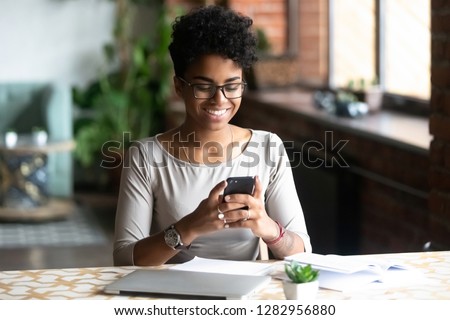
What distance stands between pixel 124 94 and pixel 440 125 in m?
4.32

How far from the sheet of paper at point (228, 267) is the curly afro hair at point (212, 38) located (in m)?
0.54

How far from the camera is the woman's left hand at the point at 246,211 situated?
6.89 feet

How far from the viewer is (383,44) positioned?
5.14 m

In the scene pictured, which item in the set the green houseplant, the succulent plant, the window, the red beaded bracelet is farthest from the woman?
the green houseplant

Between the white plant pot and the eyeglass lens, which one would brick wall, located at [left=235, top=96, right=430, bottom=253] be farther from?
the white plant pot

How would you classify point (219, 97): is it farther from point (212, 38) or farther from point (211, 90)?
point (212, 38)

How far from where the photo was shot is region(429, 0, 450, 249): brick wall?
2.99 m

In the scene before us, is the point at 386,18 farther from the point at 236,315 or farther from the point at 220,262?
the point at 236,315

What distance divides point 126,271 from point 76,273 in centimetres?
11

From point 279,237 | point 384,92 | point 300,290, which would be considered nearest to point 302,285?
point 300,290

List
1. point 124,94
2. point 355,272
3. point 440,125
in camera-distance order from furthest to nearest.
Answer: point 124,94, point 440,125, point 355,272

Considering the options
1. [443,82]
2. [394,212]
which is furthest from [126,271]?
[394,212]

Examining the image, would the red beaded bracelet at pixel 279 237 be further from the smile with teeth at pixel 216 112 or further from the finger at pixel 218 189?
the smile with teeth at pixel 216 112

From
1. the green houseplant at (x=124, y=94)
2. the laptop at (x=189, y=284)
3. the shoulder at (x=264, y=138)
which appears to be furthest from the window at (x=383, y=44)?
the laptop at (x=189, y=284)
